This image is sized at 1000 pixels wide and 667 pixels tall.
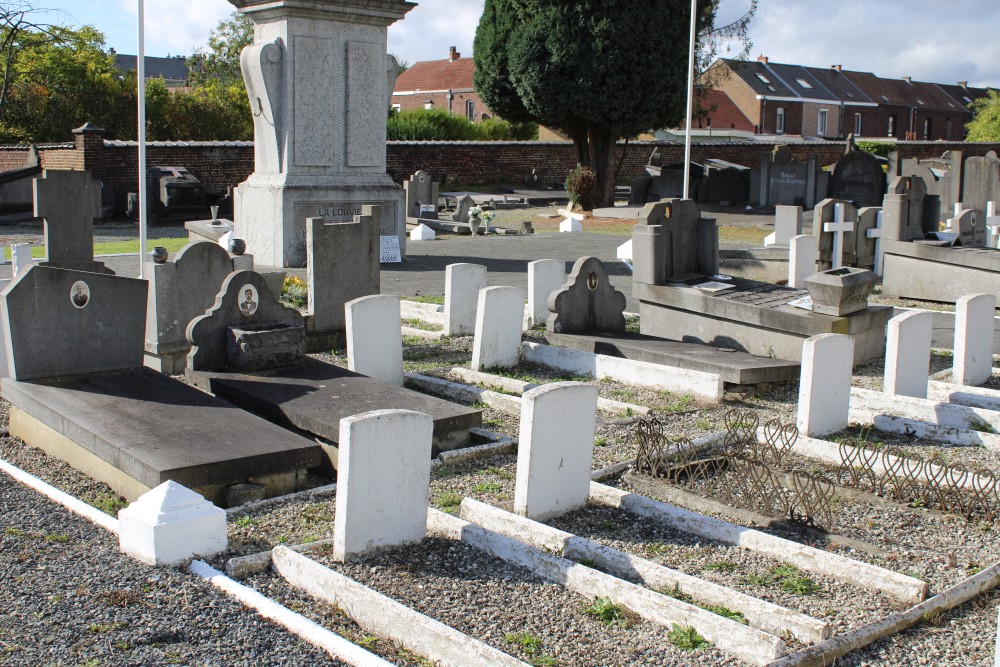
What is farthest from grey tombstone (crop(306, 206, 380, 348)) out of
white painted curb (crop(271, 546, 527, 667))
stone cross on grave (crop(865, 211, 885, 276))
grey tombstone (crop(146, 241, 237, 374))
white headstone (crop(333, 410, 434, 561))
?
stone cross on grave (crop(865, 211, 885, 276))

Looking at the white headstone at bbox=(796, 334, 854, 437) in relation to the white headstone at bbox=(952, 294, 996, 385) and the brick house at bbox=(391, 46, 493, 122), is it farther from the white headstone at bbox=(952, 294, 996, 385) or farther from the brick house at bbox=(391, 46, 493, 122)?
the brick house at bbox=(391, 46, 493, 122)

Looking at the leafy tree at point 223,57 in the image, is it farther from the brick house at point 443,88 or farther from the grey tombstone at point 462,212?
the grey tombstone at point 462,212

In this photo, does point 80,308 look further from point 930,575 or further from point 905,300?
point 905,300

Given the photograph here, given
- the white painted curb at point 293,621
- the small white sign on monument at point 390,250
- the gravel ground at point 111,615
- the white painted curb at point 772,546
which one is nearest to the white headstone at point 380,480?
the white painted curb at point 293,621

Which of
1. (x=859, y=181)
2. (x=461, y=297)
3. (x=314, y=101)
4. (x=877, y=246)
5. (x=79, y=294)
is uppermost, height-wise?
(x=314, y=101)

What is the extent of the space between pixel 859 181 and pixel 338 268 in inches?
728

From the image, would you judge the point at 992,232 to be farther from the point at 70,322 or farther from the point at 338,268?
the point at 70,322

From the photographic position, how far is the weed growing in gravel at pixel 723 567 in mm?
4820

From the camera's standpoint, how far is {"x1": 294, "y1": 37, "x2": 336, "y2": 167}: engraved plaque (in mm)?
14414

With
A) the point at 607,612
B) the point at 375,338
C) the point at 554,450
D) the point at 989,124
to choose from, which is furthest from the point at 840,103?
Answer: the point at 607,612

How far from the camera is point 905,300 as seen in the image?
42.6 ft

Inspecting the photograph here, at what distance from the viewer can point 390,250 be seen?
51.5 feet

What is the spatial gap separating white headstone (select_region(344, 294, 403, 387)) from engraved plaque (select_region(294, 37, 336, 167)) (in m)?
A: 6.89

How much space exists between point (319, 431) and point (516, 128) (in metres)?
39.2
